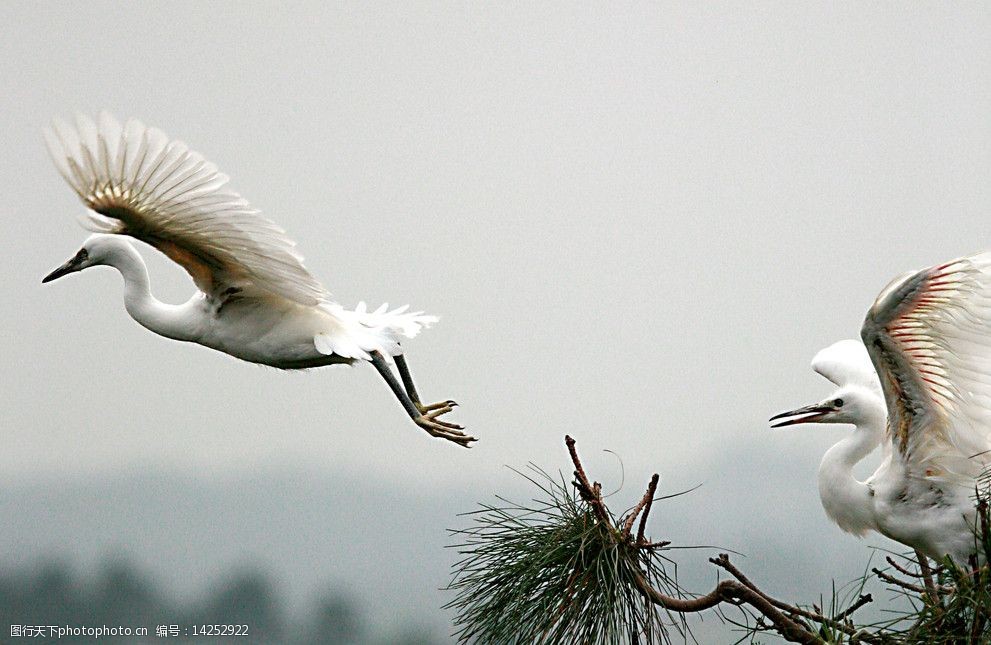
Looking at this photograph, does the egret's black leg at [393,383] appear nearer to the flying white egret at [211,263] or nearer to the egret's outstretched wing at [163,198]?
the flying white egret at [211,263]

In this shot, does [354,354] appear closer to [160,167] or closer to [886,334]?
[160,167]

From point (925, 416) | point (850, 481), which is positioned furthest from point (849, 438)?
point (925, 416)

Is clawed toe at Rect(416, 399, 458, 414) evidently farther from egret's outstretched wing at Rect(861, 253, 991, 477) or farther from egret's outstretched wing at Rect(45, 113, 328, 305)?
egret's outstretched wing at Rect(861, 253, 991, 477)

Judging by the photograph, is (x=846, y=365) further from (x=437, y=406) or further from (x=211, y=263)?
(x=211, y=263)

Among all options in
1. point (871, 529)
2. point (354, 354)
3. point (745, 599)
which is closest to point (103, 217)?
point (354, 354)

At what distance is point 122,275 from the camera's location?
1771mm

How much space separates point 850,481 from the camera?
1.86 meters

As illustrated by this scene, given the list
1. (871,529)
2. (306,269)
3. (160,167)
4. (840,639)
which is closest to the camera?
(840,639)

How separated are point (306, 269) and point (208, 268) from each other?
0.63 ft

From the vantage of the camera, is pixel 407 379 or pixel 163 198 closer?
pixel 163 198

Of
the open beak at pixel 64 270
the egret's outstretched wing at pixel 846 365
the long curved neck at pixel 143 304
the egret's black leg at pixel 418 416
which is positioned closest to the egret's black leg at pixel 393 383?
the egret's black leg at pixel 418 416

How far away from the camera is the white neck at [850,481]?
1.84m

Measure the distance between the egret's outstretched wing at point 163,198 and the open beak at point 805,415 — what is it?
A: 835mm

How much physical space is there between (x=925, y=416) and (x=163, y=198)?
44.3 inches
